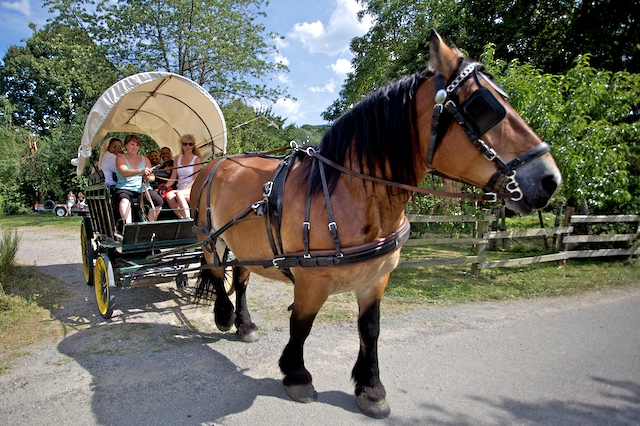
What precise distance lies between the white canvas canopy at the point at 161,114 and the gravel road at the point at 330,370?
2269 millimetres

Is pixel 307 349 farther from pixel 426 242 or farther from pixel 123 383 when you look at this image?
pixel 426 242

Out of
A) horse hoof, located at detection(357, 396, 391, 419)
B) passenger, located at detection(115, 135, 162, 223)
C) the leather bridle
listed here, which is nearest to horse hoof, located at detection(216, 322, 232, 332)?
passenger, located at detection(115, 135, 162, 223)

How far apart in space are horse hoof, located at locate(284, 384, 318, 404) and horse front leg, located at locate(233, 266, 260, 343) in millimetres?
1202

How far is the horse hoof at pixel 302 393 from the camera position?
2.67 m

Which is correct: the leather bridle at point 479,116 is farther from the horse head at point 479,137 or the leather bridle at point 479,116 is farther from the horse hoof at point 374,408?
the horse hoof at point 374,408

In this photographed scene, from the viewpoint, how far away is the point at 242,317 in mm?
3848

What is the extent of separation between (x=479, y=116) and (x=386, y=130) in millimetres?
526

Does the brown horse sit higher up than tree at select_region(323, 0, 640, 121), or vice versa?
tree at select_region(323, 0, 640, 121)

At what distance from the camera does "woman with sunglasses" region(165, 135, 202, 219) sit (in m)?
4.87

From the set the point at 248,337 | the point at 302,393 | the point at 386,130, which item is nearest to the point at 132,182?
the point at 248,337

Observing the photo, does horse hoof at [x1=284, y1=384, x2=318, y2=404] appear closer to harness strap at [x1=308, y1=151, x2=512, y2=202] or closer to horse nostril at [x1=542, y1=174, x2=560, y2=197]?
harness strap at [x1=308, y1=151, x2=512, y2=202]

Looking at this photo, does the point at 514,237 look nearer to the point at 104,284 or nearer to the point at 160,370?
the point at 160,370

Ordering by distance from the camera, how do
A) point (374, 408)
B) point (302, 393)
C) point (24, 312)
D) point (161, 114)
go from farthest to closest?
point (161, 114), point (24, 312), point (302, 393), point (374, 408)

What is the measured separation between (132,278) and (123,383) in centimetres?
138
